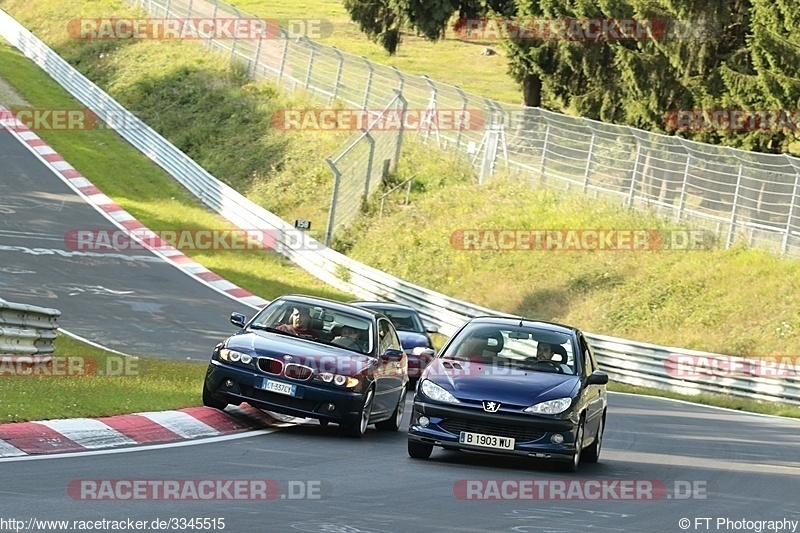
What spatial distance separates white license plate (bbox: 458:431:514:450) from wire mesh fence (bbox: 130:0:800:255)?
2051 centimetres

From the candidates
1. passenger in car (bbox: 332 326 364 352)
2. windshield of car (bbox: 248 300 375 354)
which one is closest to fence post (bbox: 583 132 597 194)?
windshield of car (bbox: 248 300 375 354)

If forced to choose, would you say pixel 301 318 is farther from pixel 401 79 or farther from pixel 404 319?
pixel 401 79

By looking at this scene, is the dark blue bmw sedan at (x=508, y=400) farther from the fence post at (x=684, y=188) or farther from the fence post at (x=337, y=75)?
the fence post at (x=337, y=75)

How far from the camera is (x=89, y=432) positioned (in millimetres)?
11617

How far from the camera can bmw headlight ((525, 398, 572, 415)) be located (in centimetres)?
1241

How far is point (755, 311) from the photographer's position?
31.2m

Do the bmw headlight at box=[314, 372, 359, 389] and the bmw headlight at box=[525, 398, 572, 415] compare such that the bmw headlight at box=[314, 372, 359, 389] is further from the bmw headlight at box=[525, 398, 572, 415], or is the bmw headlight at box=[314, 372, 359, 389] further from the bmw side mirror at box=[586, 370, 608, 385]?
the bmw side mirror at box=[586, 370, 608, 385]

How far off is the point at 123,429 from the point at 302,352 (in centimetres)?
246

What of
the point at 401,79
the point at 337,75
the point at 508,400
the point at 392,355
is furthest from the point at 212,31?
the point at 508,400

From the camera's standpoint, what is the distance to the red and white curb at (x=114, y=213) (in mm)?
33031

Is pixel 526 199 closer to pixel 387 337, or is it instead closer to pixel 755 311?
Answer: pixel 755 311

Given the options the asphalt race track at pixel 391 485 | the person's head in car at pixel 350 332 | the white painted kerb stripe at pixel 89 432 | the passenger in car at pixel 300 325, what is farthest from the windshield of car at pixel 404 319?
the white painted kerb stripe at pixel 89 432

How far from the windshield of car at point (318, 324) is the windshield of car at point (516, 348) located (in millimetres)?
1463

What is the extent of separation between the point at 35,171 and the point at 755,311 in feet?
71.8
